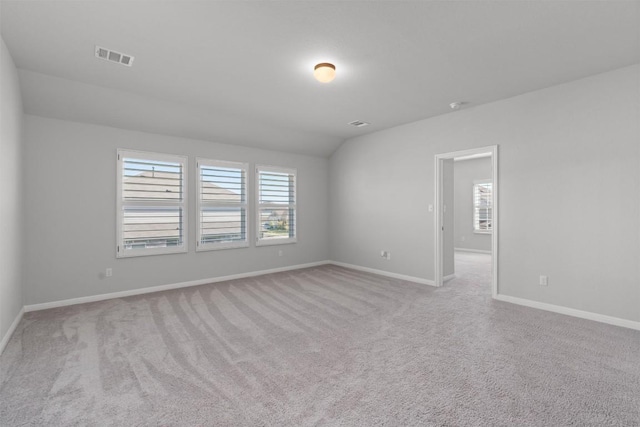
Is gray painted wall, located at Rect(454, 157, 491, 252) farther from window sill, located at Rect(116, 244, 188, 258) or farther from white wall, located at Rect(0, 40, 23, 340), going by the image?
white wall, located at Rect(0, 40, 23, 340)

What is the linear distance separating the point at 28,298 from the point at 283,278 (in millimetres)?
3455

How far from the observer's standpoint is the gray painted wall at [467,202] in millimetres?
8555

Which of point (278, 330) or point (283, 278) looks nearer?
point (278, 330)

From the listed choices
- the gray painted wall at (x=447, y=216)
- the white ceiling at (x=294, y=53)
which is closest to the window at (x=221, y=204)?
the white ceiling at (x=294, y=53)

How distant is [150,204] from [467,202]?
8.15 meters

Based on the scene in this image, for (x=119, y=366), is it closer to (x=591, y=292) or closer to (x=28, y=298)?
(x=28, y=298)

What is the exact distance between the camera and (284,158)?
6258 millimetres

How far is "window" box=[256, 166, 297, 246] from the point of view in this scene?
5934mm

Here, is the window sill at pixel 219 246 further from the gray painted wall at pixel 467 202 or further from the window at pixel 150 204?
the gray painted wall at pixel 467 202

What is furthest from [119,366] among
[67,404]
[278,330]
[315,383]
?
[315,383]

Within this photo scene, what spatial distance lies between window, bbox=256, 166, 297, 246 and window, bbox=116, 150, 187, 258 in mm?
1414

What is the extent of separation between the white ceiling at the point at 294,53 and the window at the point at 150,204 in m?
0.60

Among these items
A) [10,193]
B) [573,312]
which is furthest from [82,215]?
[573,312]

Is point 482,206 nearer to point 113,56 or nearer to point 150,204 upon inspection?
point 150,204
